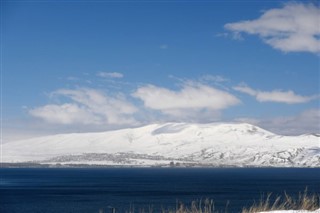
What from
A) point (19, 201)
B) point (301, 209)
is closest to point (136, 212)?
point (19, 201)

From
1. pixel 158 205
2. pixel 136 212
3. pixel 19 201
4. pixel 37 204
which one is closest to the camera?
pixel 136 212

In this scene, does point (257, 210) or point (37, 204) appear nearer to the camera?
point (257, 210)

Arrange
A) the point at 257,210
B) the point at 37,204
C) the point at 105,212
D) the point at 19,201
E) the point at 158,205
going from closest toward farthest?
the point at 257,210 < the point at 105,212 < the point at 158,205 < the point at 37,204 < the point at 19,201

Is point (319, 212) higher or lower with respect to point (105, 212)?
higher

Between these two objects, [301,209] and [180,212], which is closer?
[180,212]

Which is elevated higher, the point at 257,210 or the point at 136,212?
the point at 257,210

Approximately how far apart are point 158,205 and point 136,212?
17.2 m

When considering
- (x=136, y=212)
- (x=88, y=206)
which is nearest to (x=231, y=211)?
(x=136, y=212)

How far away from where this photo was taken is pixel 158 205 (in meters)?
91.6

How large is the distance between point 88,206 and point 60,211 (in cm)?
833

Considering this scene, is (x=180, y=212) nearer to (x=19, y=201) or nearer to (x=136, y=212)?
(x=136, y=212)

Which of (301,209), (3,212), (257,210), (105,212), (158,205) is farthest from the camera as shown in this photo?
(158,205)

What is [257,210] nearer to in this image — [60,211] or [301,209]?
[301,209]

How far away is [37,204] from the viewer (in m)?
98.8
